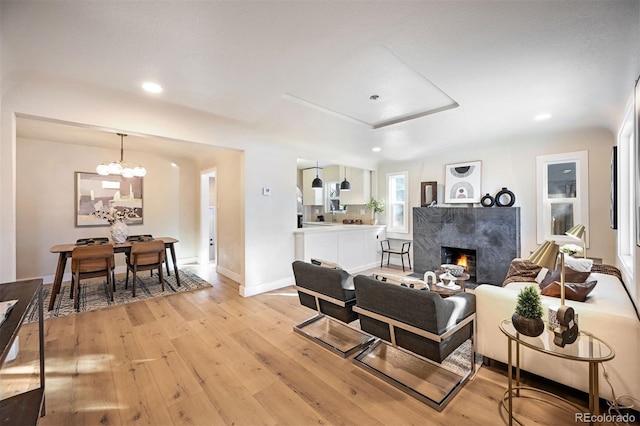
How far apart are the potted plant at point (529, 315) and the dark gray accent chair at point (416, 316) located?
39cm

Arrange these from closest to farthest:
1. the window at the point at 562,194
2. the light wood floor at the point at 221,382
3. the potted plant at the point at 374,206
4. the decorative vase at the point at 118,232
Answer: the light wood floor at the point at 221,382, the window at the point at 562,194, the decorative vase at the point at 118,232, the potted plant at the point at 374,206

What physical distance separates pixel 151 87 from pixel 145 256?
111 inches

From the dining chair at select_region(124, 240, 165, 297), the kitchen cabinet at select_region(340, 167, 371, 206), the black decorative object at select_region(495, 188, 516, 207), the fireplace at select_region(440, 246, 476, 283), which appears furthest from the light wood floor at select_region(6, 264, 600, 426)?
the kitchen cabinet at select_region(340, 167, 371, 206)

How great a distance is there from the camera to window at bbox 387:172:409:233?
6.25 m

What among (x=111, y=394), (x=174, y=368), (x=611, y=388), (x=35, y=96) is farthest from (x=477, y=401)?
(x=35, y=96)

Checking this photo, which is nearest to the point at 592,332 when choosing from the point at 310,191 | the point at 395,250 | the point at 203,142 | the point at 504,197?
the point at 504,197

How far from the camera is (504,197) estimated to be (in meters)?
4.71

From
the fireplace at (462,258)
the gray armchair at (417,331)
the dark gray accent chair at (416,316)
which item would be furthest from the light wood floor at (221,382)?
the fireplace at (462,258)

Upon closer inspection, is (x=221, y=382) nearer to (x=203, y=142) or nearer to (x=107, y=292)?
(x=203, y=142)

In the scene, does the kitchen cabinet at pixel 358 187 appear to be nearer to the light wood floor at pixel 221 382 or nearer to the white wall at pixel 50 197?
the light wood floor at pixel 221 382

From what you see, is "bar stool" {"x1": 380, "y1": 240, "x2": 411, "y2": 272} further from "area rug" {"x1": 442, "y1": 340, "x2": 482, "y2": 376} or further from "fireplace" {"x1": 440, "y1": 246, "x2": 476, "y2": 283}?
"area rug" {"x1": 442, "y1": 340, "x2": 482, "y2": 376}

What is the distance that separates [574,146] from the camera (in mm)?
4055

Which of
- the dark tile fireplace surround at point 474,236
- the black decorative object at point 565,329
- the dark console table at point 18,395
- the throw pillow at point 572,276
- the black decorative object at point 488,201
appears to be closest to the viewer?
the dark console table at point 18,395

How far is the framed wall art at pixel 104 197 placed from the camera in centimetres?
517
